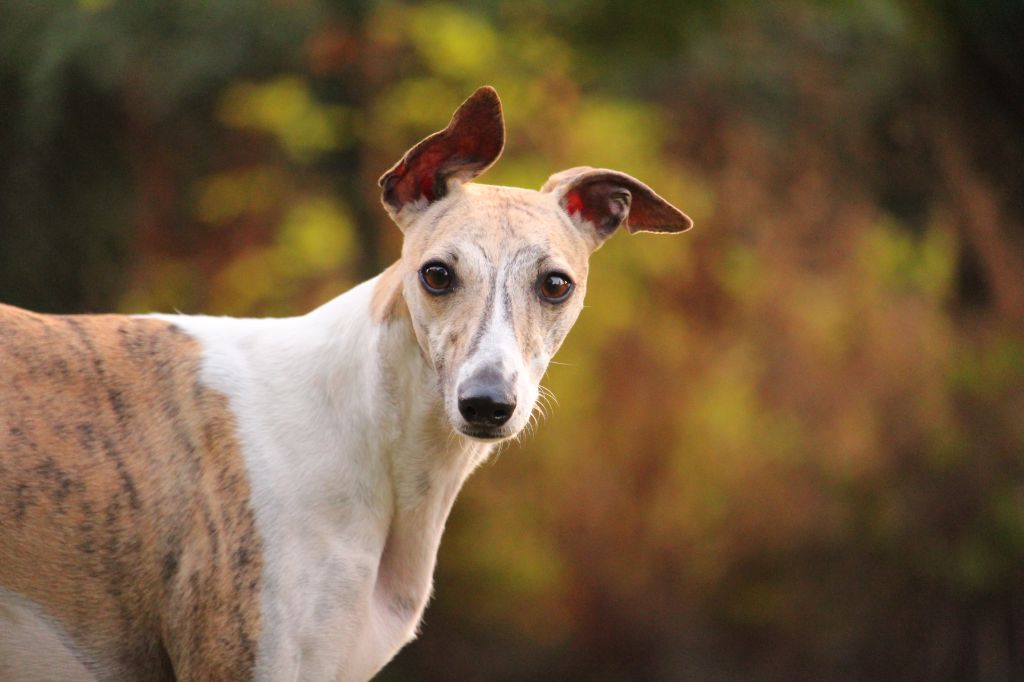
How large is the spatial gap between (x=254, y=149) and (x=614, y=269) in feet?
8.93

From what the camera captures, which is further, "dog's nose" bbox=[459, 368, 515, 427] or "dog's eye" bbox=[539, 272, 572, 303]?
"dog's eye" bbox=[539, 272, 572, 303]

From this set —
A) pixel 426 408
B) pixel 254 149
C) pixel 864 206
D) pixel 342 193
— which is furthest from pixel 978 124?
pixel 426 408

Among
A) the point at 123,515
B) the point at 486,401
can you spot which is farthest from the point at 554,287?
the point at 123,515

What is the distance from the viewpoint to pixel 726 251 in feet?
28.0

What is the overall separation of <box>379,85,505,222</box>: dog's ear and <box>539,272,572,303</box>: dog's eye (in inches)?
17.8

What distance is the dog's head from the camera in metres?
3.33

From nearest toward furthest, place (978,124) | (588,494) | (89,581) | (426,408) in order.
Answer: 1. (89,581)
2. (426,408)
3. (978,124)
4. (588,494)

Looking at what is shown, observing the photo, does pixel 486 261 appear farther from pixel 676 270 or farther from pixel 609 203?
pixel 676 270

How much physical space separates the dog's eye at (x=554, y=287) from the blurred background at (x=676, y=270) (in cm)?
445

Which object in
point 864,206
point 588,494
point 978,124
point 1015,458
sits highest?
point 978,124

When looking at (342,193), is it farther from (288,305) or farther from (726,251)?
(726,251)

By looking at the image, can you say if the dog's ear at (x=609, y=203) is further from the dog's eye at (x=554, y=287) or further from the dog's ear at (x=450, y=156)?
the dog's eye at (x=554, y=287)

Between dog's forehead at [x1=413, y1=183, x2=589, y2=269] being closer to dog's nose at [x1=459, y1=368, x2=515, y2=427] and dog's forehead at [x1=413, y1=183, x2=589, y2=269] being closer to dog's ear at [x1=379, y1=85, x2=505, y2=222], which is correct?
dog's ear at [x1=379, y1=85, x2=505, y2=222]

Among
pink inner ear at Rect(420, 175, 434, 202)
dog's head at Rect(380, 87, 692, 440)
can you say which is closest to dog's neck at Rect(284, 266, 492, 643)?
dog's head at Rect(380, 87, 692, 440)
